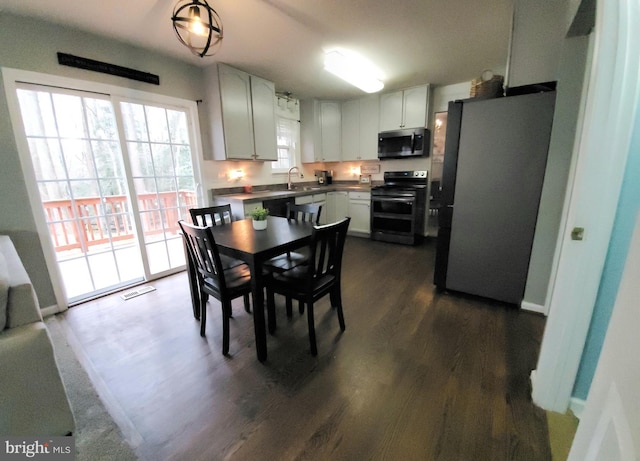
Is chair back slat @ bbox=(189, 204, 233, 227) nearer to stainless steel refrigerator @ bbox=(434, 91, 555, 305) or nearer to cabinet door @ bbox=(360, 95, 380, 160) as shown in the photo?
stainless steel refrigerator @ bbox=(434, 91, 555, 305)

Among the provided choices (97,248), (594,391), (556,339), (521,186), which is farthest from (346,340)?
(97,248)

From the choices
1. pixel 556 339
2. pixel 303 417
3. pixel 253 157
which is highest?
pixel 253 157

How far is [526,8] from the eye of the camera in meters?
1.91

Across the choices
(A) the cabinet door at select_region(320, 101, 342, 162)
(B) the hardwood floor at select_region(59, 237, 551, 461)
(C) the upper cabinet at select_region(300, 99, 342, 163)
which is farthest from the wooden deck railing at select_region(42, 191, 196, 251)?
(A) the cabinet door at select_region(320, 101, 342, 162)

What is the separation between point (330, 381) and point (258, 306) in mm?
631

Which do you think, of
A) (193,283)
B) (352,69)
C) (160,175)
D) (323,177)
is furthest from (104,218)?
(323,177)

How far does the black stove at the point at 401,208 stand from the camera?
4047 millimetres

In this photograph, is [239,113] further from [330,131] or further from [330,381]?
[330,381]

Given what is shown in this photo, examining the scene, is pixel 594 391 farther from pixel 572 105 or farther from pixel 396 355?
pixel 572 105

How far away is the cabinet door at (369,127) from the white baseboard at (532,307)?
3.18 meters

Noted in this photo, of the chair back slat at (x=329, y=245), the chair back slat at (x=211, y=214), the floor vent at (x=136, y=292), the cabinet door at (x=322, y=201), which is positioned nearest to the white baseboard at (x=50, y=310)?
the floor vent at (x=136, y=292)

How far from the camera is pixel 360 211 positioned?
184 inches

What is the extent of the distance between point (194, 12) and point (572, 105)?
2.59 meters

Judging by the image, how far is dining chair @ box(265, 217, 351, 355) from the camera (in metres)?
1.69
